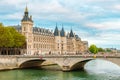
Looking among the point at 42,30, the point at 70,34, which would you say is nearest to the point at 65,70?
the point at 42,30

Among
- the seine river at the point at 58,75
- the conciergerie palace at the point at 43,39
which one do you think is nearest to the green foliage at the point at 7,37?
the seine river at the point at 58,75

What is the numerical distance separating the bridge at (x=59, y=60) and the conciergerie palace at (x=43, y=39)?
29.0m

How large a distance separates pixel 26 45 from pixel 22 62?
3320cm

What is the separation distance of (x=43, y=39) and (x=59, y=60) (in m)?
52.9

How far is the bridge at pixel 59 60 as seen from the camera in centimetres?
5232

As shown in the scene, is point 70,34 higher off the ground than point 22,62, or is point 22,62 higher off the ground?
point 70,34

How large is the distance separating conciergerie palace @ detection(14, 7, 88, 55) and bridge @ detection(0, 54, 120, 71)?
2904 centimetres

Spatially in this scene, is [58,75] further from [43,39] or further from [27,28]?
[43,39]

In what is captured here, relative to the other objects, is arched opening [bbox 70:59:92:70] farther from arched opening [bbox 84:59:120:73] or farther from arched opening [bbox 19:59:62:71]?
arched opening [bbox 19:59:62:71]

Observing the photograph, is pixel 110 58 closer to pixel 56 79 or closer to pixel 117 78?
pixel 117 78

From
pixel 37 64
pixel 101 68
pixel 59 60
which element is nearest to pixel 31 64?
pixel 37 64

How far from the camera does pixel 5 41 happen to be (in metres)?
70.3

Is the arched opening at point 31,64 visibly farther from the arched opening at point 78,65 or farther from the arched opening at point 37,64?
the arched opening at point 78,65

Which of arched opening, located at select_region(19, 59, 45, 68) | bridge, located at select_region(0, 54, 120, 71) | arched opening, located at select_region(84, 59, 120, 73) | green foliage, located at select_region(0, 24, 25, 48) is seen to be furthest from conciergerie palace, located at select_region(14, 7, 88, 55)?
bridge, located at select_region(0, 54, 120, 71)
